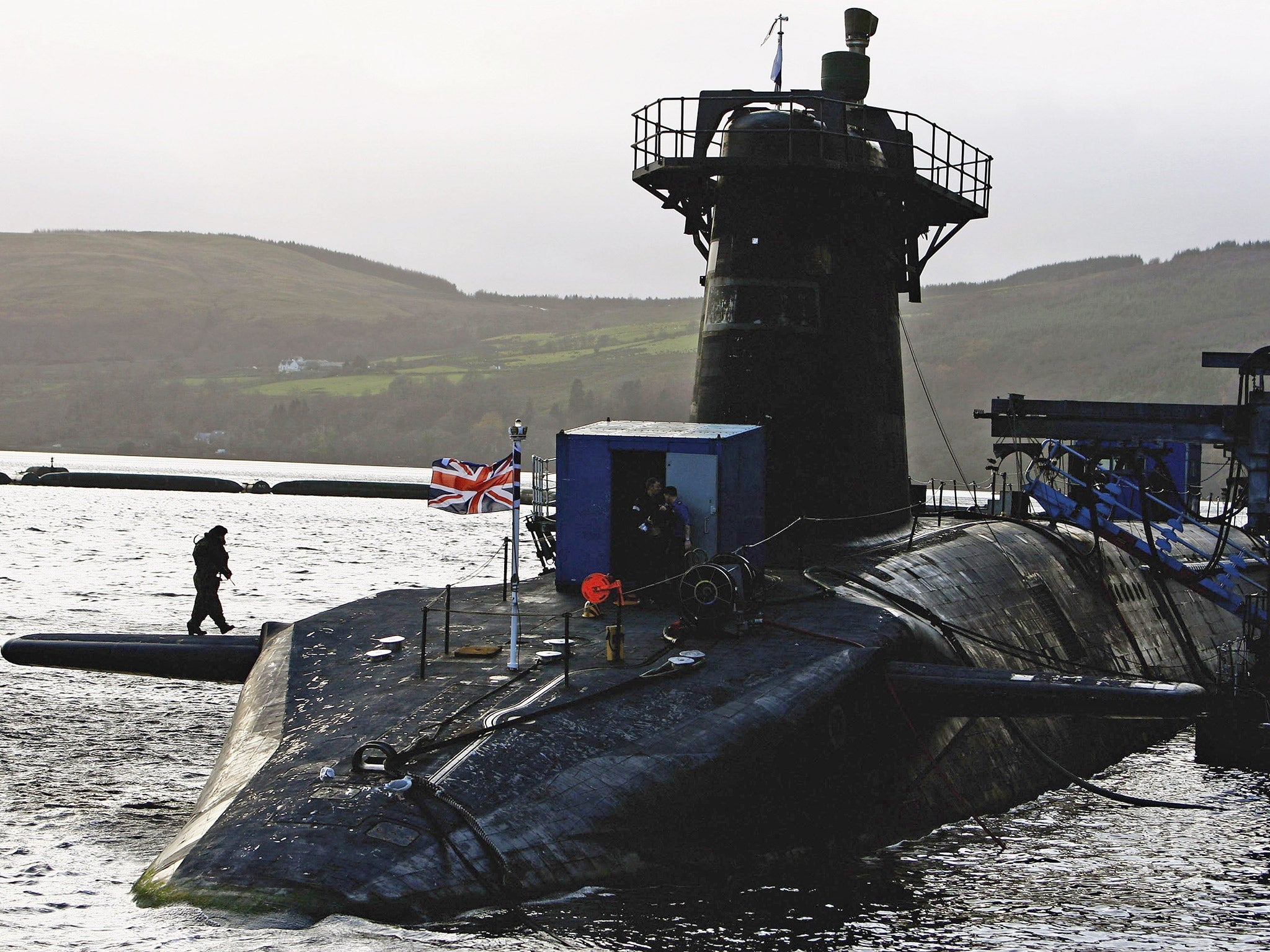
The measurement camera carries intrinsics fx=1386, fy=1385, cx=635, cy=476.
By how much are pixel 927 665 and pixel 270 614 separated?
93.8 feet

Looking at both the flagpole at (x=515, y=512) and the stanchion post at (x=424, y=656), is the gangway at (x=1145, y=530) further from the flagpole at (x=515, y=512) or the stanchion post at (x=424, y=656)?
the stanchion post at (x=424, y=656)

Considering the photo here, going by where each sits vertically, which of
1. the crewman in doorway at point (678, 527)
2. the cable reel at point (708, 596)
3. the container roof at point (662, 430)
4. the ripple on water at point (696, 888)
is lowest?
the ripple on water at point (696, 888)

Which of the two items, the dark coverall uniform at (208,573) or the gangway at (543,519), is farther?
the dark coverall uniform at (208,573)

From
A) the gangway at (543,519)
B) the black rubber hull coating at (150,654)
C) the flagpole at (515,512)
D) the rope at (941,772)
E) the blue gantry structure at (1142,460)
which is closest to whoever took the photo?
the flagpole at (515,512)

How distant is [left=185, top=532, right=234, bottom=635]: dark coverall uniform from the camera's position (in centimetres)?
2762

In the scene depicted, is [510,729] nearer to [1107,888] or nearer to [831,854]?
[831,854]

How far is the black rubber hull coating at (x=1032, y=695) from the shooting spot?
45.8 feet

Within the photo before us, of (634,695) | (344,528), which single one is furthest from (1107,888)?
(344,528)

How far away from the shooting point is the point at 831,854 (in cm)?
1382

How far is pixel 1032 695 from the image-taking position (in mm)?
14320

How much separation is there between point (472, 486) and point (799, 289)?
830 cm

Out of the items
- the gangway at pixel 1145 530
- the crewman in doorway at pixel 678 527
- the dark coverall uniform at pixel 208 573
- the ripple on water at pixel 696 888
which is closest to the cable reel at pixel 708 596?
the crewman in doorway at pixel 678 527

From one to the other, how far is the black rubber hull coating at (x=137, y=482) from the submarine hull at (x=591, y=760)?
142504 millimetres

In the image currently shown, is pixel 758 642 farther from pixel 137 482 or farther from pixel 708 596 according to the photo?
pixel 137 482
